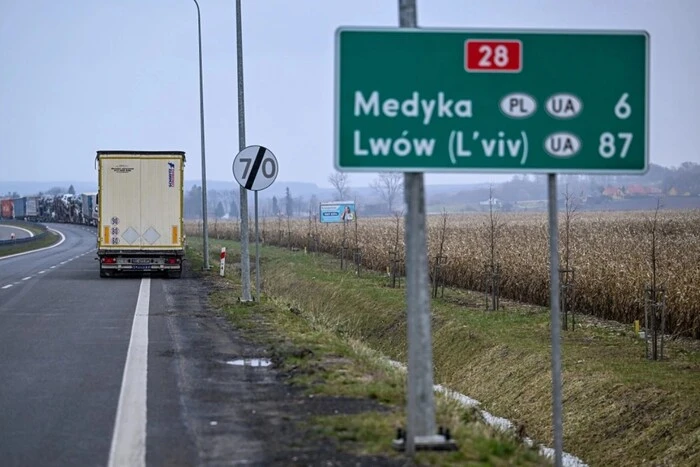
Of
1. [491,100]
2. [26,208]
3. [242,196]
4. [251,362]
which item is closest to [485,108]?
[491,100]

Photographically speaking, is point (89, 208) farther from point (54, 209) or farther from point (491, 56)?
point (491, 56)

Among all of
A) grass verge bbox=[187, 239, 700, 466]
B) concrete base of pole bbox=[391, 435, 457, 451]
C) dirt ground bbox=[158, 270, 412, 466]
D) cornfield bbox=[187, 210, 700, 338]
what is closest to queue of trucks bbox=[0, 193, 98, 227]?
cornfield bbox=[187, 210, 700, 338]

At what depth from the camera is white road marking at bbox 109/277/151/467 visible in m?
7.96

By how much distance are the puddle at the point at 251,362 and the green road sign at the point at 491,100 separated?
565 centimetres

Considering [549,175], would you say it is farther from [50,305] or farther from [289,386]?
[50,305]

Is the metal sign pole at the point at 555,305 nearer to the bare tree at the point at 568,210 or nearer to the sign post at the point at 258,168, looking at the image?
the sign post at the point at 258,168

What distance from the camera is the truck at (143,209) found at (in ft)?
96.9

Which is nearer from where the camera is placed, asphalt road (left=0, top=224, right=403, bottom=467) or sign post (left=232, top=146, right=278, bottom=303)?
asphalt road (left=0, top=224, right=403, bottom=467)

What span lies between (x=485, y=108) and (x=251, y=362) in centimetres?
625

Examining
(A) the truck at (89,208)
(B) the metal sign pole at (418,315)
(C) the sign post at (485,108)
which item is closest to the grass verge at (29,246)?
(A) the truck at (89,208)

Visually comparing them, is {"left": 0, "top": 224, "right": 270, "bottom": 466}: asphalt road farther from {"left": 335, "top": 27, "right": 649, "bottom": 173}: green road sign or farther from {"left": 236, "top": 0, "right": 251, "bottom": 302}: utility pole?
{"left": 335, "top": 27, "right": 649, "bottom": 173}: green road sign

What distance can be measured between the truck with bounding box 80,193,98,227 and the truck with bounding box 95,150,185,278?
62642 mm

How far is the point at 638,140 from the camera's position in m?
7.64

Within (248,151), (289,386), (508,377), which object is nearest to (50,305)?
(248,151)
